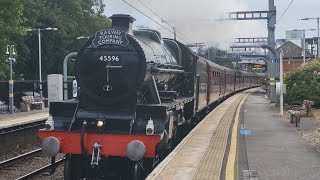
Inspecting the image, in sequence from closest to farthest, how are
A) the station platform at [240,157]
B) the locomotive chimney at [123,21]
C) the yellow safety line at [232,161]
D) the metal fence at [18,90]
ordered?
the yellow safety line at [232,161] < the station platform at [240,157] < the locomotive chimney at [123,21] < the metal fence at [18,90]

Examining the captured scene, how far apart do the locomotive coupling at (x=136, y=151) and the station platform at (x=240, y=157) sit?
38 cm

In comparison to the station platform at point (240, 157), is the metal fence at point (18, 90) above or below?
above

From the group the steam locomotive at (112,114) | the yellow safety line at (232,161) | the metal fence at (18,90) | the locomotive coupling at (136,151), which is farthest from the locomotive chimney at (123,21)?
the metal fence at (18,90)

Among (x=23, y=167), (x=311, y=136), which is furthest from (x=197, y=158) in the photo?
(x=23, y=167)

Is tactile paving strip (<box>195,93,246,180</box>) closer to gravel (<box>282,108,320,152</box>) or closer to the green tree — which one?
gravel (<box>282,108,320,152</box>)

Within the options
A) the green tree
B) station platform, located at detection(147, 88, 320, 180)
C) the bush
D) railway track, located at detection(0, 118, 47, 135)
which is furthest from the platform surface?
the green tree

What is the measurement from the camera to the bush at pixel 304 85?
83.7 ft

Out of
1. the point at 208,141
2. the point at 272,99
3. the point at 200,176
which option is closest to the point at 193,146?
the point at 208,141

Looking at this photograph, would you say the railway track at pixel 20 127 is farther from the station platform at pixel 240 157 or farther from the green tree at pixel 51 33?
the green tree at pixel 51 33

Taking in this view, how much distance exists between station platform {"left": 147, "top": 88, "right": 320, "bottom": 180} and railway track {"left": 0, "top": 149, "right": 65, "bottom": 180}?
150 inches

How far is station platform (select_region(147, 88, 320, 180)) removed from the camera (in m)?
8.55

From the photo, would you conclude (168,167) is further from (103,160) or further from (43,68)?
(43,68)

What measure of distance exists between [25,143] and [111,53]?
10.2m

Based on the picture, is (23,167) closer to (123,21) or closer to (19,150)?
(19,150)
